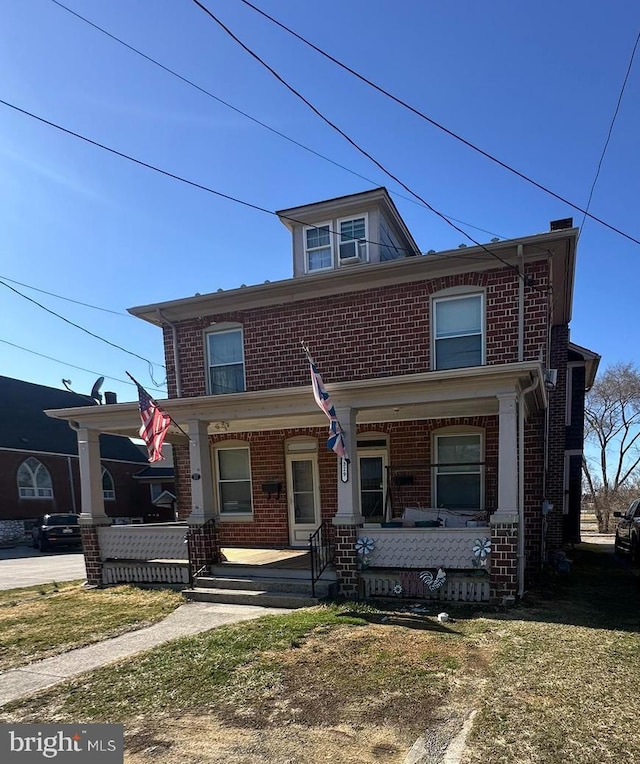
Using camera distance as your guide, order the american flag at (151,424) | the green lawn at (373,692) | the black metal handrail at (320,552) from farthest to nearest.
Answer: the american flag at (151,424) < the black metal handrail at (320,552) < the green lawn at (373,692)

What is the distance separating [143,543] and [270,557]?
2.52 meters

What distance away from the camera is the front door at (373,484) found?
10.1m

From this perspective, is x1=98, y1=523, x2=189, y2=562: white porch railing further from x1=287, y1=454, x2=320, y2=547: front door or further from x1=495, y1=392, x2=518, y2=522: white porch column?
x1=495, y1=392, x2=518, y2=522: white porch column

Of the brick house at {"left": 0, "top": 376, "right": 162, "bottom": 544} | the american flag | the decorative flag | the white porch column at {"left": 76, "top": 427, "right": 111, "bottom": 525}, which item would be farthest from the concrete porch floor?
the brick house at {"left": 0, "top": 376, "right": 162, "bottom": 544}

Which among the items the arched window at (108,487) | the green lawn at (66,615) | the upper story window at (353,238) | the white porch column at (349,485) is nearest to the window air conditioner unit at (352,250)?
the upper story window at (353,238)

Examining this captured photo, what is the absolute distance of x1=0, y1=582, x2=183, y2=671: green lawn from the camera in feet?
19.2

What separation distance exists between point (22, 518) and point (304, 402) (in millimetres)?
21899

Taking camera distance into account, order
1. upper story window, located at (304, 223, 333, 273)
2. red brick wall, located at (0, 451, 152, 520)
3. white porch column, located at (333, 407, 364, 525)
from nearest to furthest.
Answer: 1. white porch column, located at (333, 407, 364, 525)
2. upper story window, located at (304, 223, 333, 273)
3. red brick wall, located at (0, 451, 152, 520)

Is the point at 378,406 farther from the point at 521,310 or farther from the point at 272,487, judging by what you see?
the point at 272,487

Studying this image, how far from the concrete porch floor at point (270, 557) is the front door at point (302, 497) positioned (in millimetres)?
625

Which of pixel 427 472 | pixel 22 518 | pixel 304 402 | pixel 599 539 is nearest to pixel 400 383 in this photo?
pixel 304 402

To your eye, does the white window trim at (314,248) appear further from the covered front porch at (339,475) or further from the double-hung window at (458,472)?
the double-hung window at (458,472)

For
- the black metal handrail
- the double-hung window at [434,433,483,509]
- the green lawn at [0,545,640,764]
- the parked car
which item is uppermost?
the double-hung window at [434,433,483,509]

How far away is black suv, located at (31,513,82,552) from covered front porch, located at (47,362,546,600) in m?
11.4
